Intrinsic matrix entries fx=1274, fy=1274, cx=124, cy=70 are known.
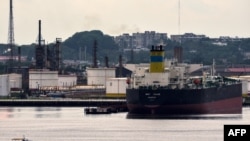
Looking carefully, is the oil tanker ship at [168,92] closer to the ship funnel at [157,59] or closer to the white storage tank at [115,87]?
the ship funnel at [157,59]

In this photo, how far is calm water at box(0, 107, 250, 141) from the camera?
3649 inches

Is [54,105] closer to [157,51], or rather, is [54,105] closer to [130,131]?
[157,51]

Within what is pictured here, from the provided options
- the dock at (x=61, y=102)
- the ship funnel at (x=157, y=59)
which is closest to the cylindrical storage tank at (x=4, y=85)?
the dock at (x=61, y=102)

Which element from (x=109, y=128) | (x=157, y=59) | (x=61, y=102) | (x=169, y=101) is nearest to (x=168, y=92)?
(x=169, y=101)

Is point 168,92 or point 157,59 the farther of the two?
point 157,59

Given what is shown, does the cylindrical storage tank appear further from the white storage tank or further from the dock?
the white storage tank

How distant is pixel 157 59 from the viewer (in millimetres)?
132125

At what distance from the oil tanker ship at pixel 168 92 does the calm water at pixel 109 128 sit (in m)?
2.72

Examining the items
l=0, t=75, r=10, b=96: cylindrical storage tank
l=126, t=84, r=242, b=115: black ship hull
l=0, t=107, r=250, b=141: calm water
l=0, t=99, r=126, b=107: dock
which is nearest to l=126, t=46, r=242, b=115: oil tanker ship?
l=126, t=84, r=242, b=115: black ship hull

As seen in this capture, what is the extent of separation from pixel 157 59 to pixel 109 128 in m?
29.1

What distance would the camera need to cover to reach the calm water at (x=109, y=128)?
9269 centimetres

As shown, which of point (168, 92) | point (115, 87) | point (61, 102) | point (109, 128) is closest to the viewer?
point (109, 128)


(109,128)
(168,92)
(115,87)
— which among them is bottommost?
(109,128)

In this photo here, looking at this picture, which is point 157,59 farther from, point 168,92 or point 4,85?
point 4,85
